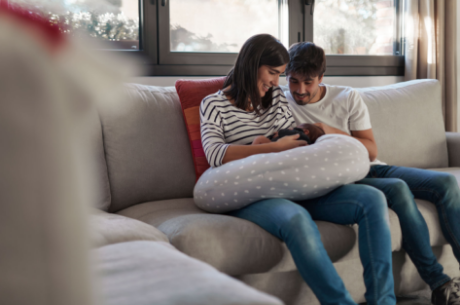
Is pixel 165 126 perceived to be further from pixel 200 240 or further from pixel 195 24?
pixel 195 24

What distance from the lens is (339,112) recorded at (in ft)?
5.79

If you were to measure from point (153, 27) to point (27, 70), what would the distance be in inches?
A: 81.9

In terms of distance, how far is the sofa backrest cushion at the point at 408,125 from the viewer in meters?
2.15

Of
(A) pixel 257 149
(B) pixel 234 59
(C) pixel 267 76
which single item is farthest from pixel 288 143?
(B) pixel 234 59

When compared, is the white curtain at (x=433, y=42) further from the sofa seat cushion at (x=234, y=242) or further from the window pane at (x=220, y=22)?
the sofa seat cushion at (x=234, y=242)

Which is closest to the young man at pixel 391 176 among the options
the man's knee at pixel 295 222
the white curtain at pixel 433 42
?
→ the man's knee at pixel 295 222

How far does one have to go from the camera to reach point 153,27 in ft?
7.47

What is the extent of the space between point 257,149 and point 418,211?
60 centimetres

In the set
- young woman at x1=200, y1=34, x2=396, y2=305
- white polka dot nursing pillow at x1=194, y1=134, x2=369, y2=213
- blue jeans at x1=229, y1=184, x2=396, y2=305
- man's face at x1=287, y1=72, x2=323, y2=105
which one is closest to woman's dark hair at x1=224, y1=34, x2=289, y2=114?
young woman at x1=200, y1=34, x2=396, y2=305

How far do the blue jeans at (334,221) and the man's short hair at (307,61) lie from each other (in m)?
0.53

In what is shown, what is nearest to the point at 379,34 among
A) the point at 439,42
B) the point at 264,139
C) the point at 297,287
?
the point at 439,42

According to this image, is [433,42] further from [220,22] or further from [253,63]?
[253,63]

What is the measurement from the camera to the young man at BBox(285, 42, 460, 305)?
Result: 4.59ft

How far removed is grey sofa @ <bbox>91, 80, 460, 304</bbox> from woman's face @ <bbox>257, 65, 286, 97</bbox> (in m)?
0.37
